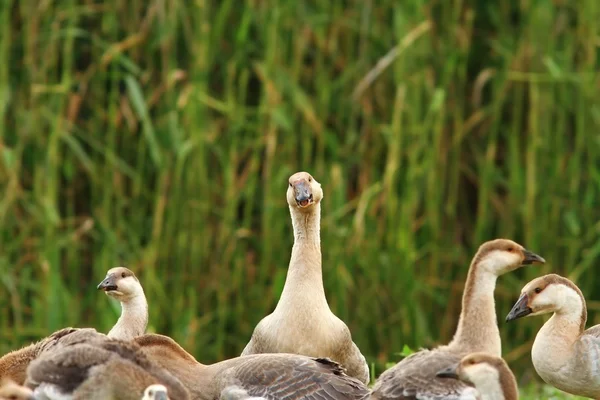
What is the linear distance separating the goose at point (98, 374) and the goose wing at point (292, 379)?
0.43 meters

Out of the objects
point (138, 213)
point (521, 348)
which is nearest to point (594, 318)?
point (521, 348)

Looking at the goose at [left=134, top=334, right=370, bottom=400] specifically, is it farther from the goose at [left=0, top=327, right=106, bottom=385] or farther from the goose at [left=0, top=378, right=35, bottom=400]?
the goose at [left=0, top=378, right=35, bottom=400]

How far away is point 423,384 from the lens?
7.02 m

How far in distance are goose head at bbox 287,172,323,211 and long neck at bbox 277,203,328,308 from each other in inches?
2.1

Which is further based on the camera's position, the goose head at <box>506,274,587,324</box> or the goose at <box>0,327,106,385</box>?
the goose head at <box>506,274,587,324</box>

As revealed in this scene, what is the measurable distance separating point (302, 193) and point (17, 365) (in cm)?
187

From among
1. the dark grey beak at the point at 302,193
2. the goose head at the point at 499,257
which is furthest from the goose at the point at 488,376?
the dark grey beak at the point at 302,193

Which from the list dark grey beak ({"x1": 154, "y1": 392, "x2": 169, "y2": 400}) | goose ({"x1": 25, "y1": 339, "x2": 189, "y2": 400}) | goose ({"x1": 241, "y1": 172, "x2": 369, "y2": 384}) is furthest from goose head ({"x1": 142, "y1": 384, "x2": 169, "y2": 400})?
goose ({"x1": 241, "y1": 172, "x2": 369, "y2": 384})

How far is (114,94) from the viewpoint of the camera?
35.9ft

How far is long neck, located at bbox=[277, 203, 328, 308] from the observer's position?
8.26m

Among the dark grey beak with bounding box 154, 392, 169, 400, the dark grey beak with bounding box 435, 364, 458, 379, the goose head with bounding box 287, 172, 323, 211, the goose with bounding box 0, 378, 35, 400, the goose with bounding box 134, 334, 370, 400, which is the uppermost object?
the goose head with bounding box 287, 172, 323, 211

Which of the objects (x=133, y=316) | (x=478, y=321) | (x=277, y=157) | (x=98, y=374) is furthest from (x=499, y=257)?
(x=277, y=157)

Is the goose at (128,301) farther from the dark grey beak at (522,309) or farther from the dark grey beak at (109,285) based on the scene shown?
the dark grey beak at (522,309)

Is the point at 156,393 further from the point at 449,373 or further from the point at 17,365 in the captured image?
the point at 17,365
